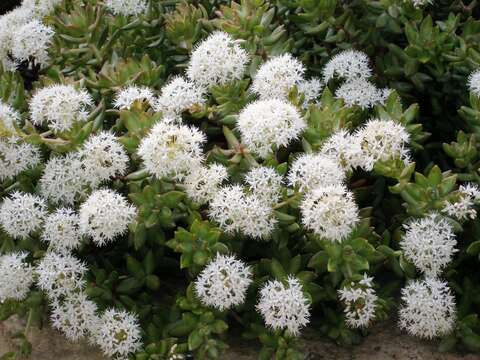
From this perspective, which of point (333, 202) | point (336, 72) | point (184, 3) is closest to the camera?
point (333, 202)

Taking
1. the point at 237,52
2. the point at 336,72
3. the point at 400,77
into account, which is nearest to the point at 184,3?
the point at 237,52

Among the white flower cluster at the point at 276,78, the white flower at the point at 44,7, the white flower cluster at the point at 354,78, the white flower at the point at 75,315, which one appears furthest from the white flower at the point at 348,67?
the white flower at the point at 44,7

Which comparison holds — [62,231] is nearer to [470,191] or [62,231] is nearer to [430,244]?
[430,244]

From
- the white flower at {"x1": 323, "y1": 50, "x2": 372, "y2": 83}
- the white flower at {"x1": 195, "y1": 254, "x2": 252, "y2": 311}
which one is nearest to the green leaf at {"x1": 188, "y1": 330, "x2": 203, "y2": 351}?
the white flower at {"x1": 195, "y1": 254, "x2": 252, "y2": 311}

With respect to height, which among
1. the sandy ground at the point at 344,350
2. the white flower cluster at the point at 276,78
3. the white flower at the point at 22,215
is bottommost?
the sandy ground at the point at 344,350

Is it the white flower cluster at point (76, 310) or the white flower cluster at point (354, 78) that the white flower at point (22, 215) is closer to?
the white flower cluster at point (76, 310)

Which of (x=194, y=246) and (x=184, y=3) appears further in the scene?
(x=184, y=3)

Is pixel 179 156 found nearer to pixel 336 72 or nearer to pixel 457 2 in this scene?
pixel 336 72
